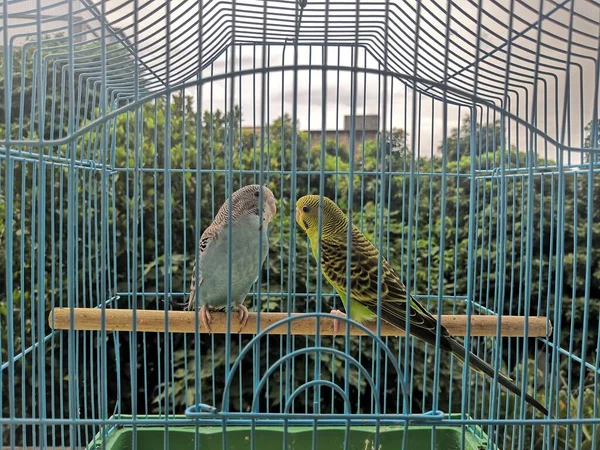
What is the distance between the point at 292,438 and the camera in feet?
6.29

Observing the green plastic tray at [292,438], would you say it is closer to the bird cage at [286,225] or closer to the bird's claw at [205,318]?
the bird cage at [286,225]

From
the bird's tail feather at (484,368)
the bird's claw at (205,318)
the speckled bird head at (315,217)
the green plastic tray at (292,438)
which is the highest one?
the speckled bird head at (315,217)

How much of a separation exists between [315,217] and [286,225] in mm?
827

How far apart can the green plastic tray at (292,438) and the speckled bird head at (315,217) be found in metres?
0.70

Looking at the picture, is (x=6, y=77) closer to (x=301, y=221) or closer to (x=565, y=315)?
(x=301, y=221)

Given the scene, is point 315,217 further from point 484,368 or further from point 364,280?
point 484,368

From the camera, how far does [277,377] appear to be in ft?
8.41

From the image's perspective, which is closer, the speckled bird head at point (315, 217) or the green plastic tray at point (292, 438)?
the green plastic tray at point (292, 438)

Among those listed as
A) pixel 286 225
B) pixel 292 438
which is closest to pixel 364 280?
pixel 292 438

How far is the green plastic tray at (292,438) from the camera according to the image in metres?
1.89

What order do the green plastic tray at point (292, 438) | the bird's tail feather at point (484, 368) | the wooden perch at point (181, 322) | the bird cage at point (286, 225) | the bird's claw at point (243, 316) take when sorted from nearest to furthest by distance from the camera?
the bird cage at point (286, 225), the bird's tail feather at point (484, 368), the wooden perch at point (181, 322), the bird's claw at point (243, 316), the green plastic tray at point (292, 438)

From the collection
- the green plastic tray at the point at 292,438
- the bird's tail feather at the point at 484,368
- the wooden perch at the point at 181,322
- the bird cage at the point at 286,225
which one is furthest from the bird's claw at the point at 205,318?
the bird's tail feather at the point at 484,368

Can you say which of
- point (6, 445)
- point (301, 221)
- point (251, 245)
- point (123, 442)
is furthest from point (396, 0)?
point (6, 445)

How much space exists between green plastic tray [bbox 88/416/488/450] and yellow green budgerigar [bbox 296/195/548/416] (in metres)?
0.42
